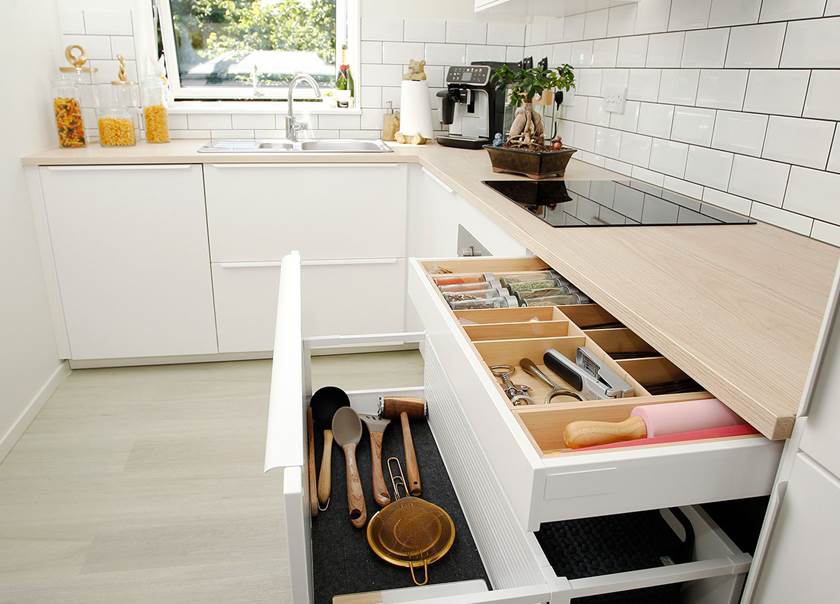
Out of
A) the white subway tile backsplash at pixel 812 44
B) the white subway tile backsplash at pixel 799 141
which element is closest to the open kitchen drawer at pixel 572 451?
the white subway tile backsplash at pixel 799 141

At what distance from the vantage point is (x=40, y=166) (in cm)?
259

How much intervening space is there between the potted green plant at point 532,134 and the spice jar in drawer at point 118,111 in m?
1.74

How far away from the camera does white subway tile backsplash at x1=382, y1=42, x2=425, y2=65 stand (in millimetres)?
3293

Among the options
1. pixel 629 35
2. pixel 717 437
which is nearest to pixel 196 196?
pixel 629 35

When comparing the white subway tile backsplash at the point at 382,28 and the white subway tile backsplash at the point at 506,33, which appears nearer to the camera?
the white subway tile backsplash at the point at 382,28

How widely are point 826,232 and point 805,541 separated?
3.30 feet

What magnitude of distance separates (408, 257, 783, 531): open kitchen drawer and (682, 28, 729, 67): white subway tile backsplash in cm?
110

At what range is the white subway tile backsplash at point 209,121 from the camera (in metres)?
3.21

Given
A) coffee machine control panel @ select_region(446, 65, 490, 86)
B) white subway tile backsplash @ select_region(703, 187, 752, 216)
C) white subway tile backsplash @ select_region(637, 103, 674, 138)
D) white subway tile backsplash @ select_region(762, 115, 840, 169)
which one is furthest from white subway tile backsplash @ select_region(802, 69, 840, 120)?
coffee machine control panel @ select_region(446, 65, 490, 86)

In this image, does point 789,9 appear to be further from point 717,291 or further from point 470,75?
point 470,75

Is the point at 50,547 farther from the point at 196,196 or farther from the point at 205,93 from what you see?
the point at 205,93

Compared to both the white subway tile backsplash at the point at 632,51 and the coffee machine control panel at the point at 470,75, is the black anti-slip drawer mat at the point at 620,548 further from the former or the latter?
the coffee machine control panel at the point at 470,75

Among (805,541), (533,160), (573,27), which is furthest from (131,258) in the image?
(805,541)

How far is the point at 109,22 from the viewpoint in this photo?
9.76 ft
